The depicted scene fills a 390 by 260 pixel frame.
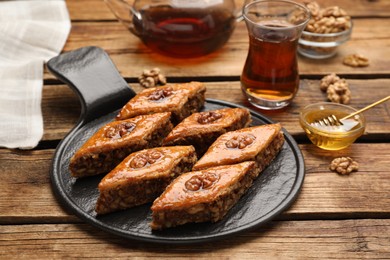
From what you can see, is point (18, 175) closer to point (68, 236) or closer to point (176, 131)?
point (68, 236)

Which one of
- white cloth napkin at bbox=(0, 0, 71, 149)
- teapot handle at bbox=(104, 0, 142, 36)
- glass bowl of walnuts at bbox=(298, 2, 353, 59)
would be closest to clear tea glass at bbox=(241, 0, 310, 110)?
glass bowl of walnuts at bbox=(298, 2, 353, 59)

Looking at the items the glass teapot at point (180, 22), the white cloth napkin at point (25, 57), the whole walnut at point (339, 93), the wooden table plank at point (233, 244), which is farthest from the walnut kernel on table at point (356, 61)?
the white cloth napkin at point (25, 57)

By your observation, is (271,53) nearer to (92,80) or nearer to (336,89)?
(336,89)

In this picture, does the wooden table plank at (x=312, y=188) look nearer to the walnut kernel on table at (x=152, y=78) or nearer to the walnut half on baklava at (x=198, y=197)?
the walnut half on baklava at (x=198, y=197)

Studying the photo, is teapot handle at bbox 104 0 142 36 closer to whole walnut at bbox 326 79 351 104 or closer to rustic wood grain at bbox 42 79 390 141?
rustic wood grain at bbox 42 79 390 141

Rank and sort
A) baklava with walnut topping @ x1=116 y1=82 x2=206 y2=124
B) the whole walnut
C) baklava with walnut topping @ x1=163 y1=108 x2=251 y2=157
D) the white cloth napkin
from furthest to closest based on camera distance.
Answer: the whole walnut, the white cloth napkin, baklava with walnut topping @ x1=116 y1=82 x2=206 y2=124, baklava with walnut topping @ x1=163 y1=108 x2=251 y2=157

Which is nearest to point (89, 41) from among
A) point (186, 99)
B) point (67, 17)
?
point (67, 17)
